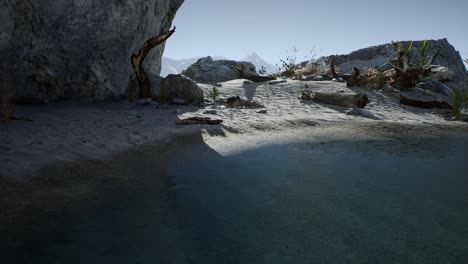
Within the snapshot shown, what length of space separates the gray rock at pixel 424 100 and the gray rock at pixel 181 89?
6.76 meters

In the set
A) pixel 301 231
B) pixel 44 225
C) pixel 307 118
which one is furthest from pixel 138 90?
pixel 301 231

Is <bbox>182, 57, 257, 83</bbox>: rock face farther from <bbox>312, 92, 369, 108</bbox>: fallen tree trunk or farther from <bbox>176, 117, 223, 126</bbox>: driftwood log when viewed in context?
<bbox>176, 117, 223, 126</bbox>: driftwood log

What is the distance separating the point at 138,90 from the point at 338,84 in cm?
769

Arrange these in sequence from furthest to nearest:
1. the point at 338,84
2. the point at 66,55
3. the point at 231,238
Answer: the point at 338,84 < the point at 66,55 < the point at 231,238

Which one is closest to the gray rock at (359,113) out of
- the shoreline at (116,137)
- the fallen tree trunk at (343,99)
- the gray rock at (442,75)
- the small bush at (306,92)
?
the shoreline at (116,137)

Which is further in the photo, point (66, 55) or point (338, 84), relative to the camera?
point (338, 84)

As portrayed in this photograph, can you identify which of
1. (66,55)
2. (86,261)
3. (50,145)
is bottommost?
(86,261)

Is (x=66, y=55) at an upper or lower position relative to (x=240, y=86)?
upper

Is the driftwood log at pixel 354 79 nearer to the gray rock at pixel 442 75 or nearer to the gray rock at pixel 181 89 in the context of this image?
the gray rock at pixel 442 75

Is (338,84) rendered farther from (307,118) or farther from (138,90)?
(138,90)

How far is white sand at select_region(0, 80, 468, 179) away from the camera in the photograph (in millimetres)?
4215

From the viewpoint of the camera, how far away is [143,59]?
9.02m

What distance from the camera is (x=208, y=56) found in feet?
64.4

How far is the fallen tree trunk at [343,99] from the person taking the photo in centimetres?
954
